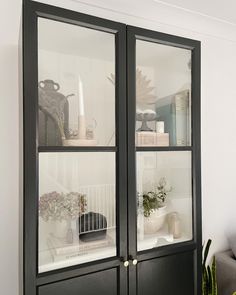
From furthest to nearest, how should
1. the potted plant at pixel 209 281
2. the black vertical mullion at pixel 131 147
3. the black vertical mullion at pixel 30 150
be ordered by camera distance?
the potted plant at pixel 209 281 → the black vertical mullion at pixel 131 147 → the black vertical mullion at pixel 30 150

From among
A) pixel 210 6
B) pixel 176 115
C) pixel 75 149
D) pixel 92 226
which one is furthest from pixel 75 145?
pixel 210 6

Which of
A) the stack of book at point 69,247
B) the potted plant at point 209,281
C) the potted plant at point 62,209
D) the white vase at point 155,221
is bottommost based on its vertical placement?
the potted plant at point 209,281

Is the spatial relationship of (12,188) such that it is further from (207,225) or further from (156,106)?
(207,225)

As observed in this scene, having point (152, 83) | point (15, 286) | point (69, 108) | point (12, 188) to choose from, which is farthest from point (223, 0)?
point (15, 286)

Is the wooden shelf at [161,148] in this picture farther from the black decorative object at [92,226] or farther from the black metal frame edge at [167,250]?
the black metal frame edge at [167,250]

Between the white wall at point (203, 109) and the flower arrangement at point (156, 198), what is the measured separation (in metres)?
0.69

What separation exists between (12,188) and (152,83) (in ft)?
3.05

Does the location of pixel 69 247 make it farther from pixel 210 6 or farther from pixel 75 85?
pixel 210 6

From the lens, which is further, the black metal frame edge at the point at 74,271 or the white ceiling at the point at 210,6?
the white ceiling at the point at 210,6

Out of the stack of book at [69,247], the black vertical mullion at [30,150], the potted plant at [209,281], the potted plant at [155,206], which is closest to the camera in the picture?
the black vertical mullion at [30,150]

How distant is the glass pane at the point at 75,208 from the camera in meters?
1.12

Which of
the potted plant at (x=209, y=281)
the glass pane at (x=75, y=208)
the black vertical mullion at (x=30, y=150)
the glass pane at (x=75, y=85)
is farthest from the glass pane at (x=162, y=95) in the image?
the potted plant at (x=209, y=281)

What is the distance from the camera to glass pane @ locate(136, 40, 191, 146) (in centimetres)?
135

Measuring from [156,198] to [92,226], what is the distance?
38 cm
